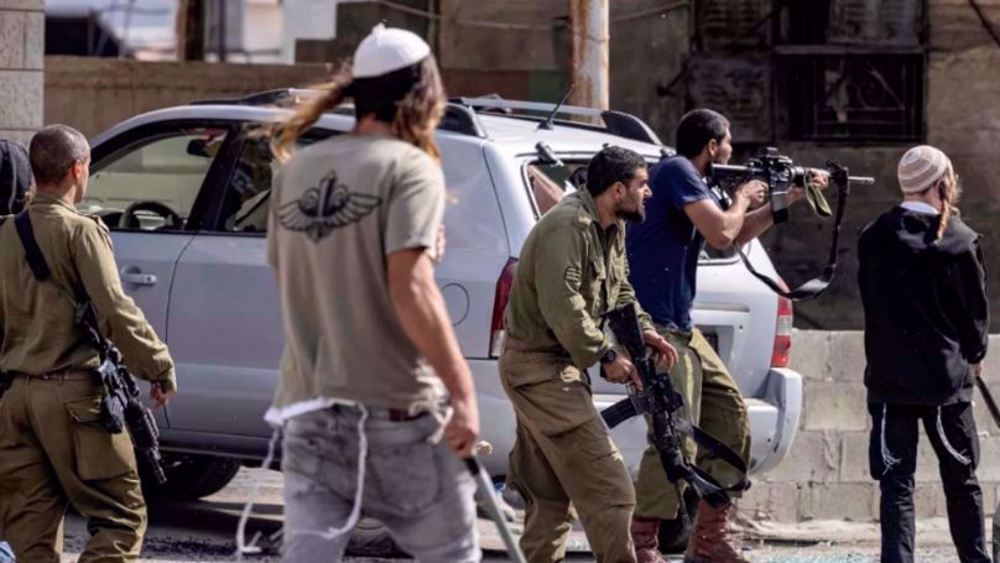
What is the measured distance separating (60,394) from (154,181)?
3.39 metres

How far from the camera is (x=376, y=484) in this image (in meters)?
4.96

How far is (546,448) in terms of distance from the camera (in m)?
7.22

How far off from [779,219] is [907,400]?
2.78ft

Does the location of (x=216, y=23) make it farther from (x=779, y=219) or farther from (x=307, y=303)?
(x=307, y=303)

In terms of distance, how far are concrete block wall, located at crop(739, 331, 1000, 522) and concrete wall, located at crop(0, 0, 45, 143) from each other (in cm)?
416

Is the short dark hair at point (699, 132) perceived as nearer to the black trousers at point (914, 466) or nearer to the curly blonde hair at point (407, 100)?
the black trousers at point (914, 466)

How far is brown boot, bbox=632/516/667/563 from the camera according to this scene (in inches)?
309

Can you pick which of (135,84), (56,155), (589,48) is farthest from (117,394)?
(135,84)

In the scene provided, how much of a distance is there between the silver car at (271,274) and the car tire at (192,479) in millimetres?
990

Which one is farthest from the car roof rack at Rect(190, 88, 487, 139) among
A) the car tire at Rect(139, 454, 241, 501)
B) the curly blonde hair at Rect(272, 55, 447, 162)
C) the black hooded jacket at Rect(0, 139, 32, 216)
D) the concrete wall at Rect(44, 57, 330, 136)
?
the concrete wall at Rect(44, 57, 330, 136)

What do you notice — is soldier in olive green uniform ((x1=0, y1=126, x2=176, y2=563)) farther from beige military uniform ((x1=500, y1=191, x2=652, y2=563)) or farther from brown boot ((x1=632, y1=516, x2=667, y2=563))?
brown boot ((x1=632, y1=516, x2=667, y2=563))

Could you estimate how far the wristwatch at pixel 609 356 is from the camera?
706 cm

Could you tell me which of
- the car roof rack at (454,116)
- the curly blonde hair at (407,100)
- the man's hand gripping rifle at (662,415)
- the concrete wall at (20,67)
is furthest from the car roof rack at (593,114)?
the curly blonde hair at (407,100)

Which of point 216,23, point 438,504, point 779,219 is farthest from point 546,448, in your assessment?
point 216,23
